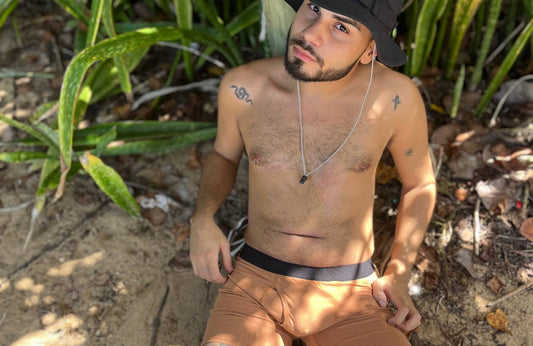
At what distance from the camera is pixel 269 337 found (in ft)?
5.32

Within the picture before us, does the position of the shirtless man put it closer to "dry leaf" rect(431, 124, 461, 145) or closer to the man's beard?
the man's beard

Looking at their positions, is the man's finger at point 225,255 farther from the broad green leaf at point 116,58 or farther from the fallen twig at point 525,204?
the fallen twig at point 525,204

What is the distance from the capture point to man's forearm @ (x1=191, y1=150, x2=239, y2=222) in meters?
1.84

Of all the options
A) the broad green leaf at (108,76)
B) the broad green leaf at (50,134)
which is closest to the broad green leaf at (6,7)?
the broad green leaf at (108,76)

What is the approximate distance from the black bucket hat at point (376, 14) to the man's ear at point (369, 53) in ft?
0.24

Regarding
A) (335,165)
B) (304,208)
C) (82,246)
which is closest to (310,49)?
(335,165)

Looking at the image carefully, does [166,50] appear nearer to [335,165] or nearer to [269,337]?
[335,165]

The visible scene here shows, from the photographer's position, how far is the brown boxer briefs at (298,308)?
162 centimetres

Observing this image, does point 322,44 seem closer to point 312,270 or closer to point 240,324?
point 312,270

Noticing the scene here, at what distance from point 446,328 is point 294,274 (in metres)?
0.60

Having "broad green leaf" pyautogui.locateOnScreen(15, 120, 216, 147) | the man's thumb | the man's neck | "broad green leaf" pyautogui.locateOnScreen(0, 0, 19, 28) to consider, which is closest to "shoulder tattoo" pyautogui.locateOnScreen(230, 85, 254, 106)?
the man's neck

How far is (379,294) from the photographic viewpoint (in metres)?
1.73

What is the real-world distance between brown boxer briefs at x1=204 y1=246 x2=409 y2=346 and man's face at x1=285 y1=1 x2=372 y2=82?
2.10 feet

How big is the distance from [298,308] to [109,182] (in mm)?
850
